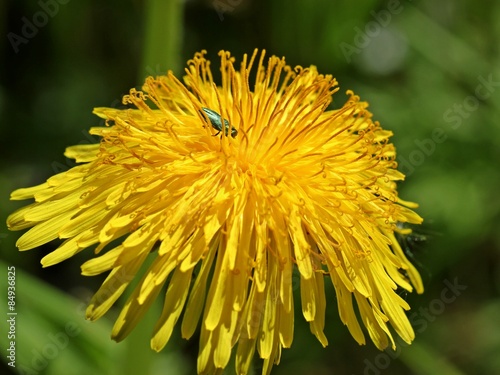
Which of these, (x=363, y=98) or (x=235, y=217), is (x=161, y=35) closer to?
(x=235, y=217)

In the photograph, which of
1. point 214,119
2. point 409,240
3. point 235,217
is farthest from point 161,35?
point 409,240

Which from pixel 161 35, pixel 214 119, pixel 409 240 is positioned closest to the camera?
pixel 214 119

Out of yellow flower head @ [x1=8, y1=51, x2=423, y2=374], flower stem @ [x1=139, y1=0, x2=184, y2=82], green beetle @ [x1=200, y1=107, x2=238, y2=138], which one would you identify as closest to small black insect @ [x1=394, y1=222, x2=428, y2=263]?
yellow flower head @ [x1=8, y1=51, x2=423, y2=374]

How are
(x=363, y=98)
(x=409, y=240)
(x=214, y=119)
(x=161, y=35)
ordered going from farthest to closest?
(x=363, y=98) → (x=161, y=35) → (x=409, y=240) → (x=214, y=119)

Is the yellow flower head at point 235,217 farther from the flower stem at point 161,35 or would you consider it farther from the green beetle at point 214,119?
the flower stem at point 161,35

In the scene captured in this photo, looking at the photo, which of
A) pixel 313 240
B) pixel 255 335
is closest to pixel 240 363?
pixel 255 335

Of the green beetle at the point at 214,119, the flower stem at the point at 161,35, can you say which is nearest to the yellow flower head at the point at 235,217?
the green beetle at the point at 214,119
